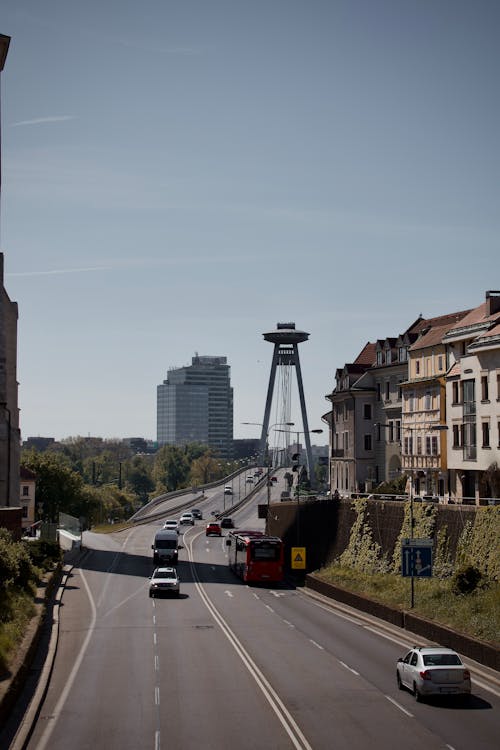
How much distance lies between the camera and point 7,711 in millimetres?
26688

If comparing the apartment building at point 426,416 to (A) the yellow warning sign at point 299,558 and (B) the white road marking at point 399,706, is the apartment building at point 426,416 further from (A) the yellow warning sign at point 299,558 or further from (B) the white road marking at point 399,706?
(B) the white road marking at point 399,706

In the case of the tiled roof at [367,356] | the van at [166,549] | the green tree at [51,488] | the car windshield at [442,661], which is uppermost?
the tiled roof at [367,356]

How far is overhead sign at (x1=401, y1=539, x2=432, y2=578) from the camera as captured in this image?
4569 cm

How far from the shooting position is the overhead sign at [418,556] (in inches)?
1799

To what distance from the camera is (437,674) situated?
1150 inches

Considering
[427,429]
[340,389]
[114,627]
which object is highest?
[340,389]

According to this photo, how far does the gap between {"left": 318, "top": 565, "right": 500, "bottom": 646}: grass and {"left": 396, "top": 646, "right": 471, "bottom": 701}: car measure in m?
5.61

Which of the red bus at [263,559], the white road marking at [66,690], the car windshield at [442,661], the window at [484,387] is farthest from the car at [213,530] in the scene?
the car windshield at [442,661]

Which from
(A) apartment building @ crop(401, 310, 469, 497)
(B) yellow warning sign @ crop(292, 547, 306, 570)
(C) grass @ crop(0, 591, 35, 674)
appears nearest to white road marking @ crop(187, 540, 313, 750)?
(C) grass @ crop(0, 591, 35, 674)

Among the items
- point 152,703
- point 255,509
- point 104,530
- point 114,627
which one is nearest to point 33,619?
point 114,627

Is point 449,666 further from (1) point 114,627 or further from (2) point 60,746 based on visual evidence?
(1) point 114,627

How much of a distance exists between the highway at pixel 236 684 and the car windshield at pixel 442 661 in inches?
44.9

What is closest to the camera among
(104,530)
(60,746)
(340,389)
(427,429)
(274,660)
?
(60,746)

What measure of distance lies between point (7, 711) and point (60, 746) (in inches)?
123
